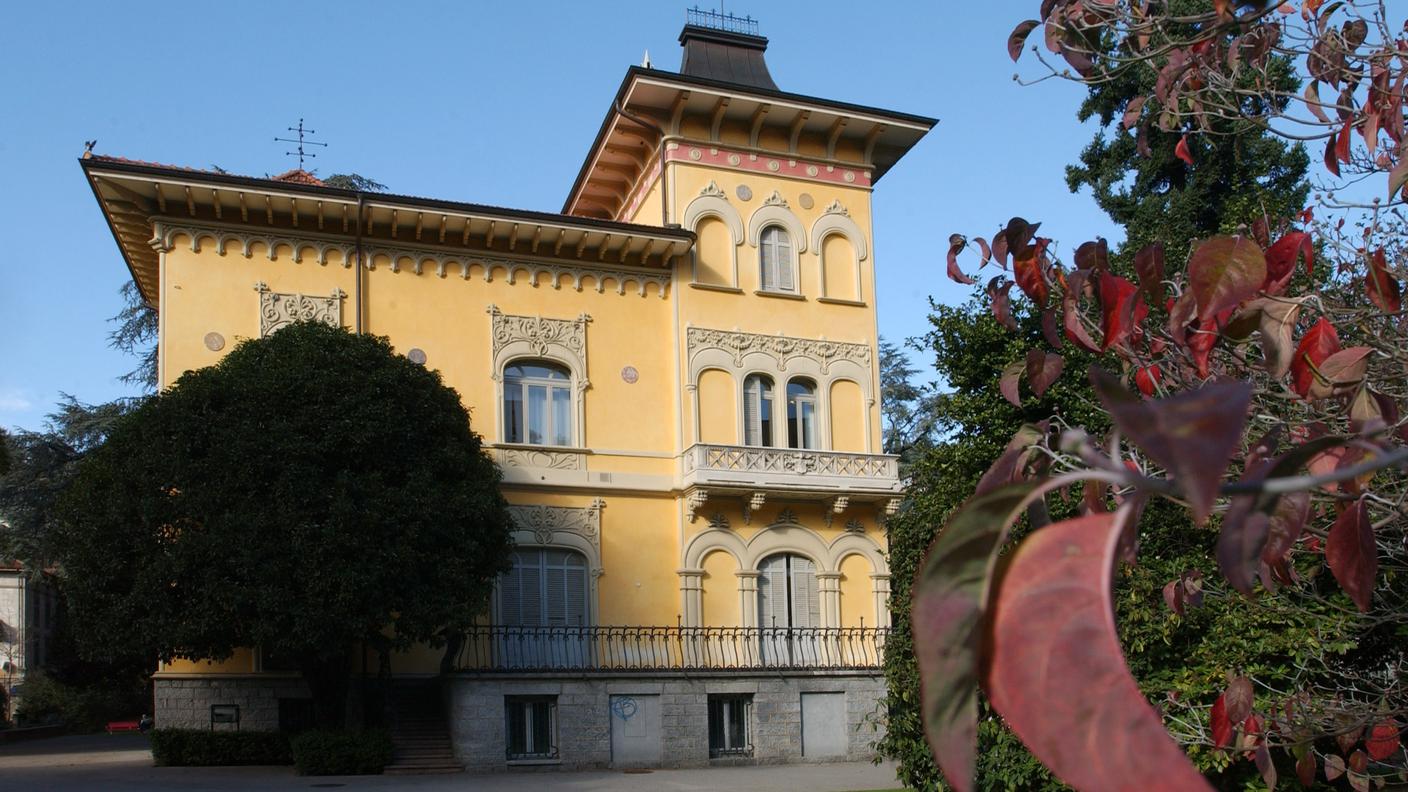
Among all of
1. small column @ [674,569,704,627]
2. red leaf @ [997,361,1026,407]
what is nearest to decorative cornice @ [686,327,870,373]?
small column @ [674,569,704,627]

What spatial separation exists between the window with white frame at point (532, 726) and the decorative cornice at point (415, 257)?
25.6 ft

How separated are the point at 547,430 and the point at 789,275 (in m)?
5.72

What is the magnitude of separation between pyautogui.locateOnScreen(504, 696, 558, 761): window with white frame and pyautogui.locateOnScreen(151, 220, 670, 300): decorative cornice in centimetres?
781

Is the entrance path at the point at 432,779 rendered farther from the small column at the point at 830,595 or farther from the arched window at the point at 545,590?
the arched window at the point at 545,590

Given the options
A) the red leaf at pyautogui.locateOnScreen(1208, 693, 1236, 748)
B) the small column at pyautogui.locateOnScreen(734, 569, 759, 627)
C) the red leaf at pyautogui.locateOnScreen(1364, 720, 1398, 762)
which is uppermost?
the small column at pyautogui.locateOnScreen(734, 569, 759, 627)

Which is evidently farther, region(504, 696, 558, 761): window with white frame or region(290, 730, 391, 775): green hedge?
region(504, 696, 558, 761): window with white frame

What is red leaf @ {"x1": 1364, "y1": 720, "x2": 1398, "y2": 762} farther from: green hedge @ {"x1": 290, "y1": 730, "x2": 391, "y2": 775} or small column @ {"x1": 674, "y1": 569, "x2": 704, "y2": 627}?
small column @ {"x1": 674, "y1": 569, "x2": 704, "y2": 627}

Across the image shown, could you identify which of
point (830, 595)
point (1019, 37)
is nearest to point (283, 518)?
point (830, 595)

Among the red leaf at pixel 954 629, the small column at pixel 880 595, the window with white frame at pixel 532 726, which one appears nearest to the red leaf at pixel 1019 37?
the red leaf at pixel 954 629

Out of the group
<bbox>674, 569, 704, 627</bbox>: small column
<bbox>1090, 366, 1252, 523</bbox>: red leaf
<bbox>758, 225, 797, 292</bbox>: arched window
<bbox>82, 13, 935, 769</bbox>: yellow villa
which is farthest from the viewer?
<bbox>758, 225, 797, 292</bbox>: arched window

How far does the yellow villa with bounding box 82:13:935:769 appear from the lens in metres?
22.8

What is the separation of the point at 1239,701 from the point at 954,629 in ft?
13.7

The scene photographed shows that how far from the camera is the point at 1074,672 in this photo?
1.40 metres

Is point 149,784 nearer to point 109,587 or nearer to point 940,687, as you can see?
point 109,587
